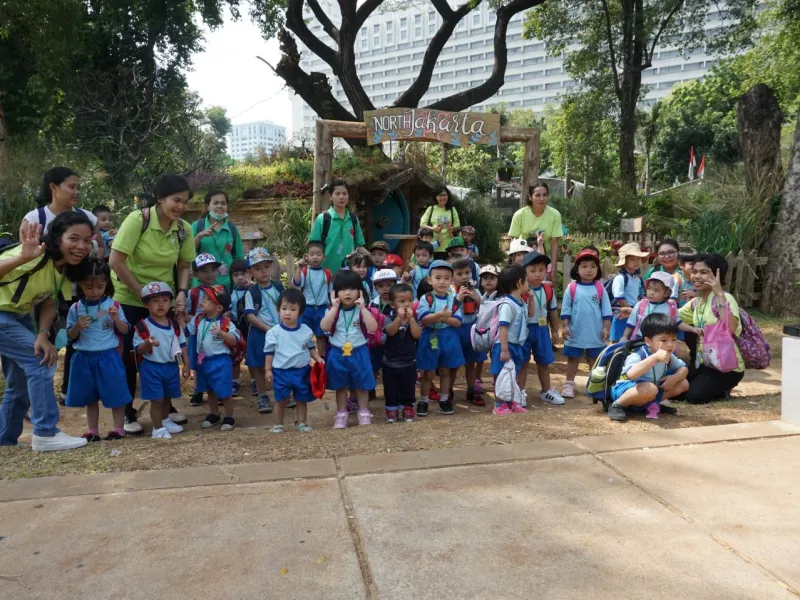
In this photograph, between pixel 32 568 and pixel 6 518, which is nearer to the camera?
pixel 32 568

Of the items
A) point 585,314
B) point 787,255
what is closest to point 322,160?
point 585,314

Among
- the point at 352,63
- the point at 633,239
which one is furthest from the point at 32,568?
the point at 352,63

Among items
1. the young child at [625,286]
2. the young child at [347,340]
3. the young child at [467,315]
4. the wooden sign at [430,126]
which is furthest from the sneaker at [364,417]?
the wooden sign at [430,126]

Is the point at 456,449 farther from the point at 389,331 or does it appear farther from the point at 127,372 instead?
the point at 127,372

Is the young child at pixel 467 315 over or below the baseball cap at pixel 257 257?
below

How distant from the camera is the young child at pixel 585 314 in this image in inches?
226

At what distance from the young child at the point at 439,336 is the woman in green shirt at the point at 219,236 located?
74.9 inches

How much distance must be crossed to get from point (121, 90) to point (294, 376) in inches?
675

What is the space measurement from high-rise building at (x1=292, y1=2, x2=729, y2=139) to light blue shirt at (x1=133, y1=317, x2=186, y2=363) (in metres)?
111

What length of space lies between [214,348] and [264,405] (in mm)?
887

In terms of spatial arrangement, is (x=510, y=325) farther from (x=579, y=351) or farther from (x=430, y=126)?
(x=430, y=126)

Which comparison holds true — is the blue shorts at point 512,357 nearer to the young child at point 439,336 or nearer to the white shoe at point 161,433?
the young child at point 439,336

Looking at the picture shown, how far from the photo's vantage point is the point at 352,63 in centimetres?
1880

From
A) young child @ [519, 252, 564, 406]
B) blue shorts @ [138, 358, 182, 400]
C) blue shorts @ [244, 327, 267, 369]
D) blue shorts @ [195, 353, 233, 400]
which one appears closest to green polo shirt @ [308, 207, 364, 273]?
blue shorts @ [244, 327, 267, 369]
